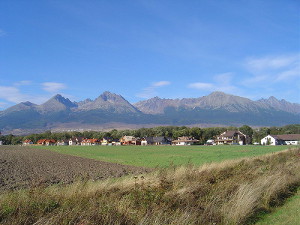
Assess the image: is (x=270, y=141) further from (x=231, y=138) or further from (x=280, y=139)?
(x=231, y=138)

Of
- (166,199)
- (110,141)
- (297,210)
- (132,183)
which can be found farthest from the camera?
(110,141)

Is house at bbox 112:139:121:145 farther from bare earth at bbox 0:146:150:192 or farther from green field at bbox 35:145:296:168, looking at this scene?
bare earth at bbox 0:146:150:192

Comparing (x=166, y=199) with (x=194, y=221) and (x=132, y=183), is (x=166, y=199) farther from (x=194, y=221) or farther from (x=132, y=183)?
(x=132, y=183)

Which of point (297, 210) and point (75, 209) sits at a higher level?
point (75, 209)

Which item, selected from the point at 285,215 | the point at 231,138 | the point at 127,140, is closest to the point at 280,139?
the point at 231,138

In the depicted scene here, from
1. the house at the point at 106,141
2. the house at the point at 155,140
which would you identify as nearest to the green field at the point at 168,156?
the house at the point at 155,140

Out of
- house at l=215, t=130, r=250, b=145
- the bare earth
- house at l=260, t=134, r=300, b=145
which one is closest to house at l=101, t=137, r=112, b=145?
house at l=215, t=130, r=250, b=145

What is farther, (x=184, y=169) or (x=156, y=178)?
(x=184, y=169)

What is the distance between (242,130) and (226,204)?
586ft

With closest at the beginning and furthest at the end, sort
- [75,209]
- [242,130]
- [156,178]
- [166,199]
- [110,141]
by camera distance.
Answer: [75,209], [166,199], [156,178], [242,130], [110,141]

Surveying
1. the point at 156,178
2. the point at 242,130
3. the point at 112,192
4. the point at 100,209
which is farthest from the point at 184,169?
the point at 242,130

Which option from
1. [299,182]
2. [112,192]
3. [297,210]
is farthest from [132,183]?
[299,182]

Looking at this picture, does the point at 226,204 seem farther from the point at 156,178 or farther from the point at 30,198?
the point at 30,198

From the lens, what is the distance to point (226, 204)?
8.99 metres
